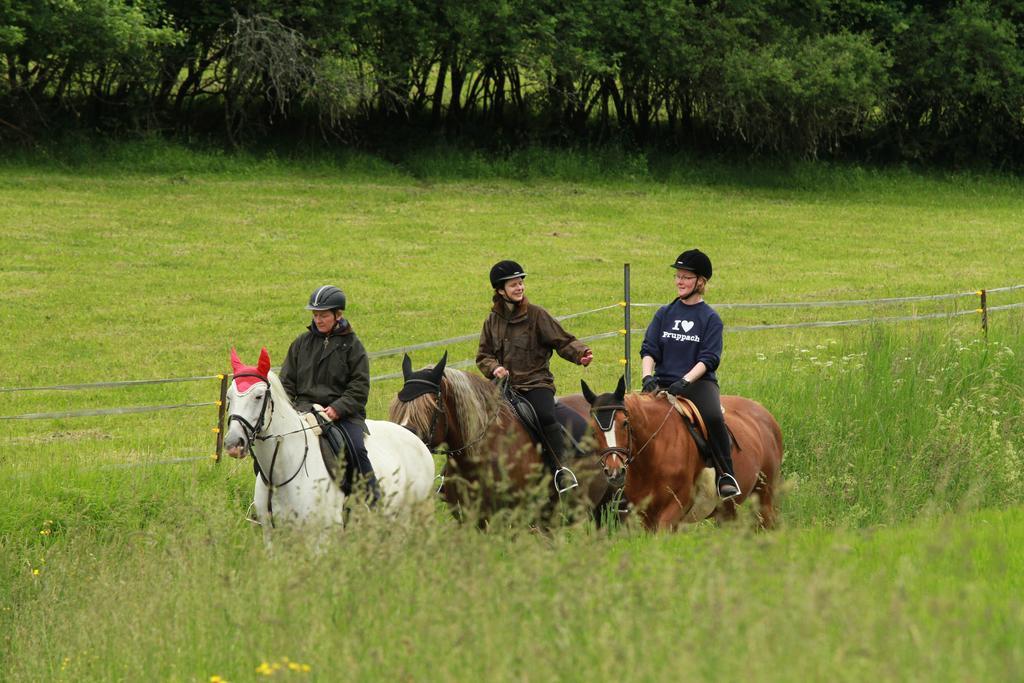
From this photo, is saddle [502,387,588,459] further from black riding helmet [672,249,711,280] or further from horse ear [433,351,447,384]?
black riding helmet [672,249,711,280]

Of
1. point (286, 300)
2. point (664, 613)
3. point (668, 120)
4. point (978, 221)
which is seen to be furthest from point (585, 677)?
point (668, 120)

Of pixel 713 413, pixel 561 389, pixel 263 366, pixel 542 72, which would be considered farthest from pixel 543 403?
pixel 542 72

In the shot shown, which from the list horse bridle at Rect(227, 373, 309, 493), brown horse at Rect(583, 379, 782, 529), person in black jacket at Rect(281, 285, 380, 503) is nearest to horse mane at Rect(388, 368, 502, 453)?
person in black jacket at Rect(281, 285, 380, 503)

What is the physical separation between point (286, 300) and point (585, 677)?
16744 mm

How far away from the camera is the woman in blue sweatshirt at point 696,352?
32.9 feet

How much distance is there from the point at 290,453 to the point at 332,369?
2.42 feet

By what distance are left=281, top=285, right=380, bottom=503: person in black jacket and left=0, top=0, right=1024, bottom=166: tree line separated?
1802 centimetres

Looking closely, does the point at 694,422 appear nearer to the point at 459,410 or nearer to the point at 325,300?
the point at 459,410

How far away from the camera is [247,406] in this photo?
8.56 metres

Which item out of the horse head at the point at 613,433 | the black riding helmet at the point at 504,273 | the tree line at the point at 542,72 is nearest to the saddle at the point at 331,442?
the horse head at the point at 613,433

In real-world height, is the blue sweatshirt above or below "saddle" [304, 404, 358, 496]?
above

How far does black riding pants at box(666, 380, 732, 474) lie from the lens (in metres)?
10.0

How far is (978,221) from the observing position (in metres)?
32.6

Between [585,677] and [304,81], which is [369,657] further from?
[304,81]
